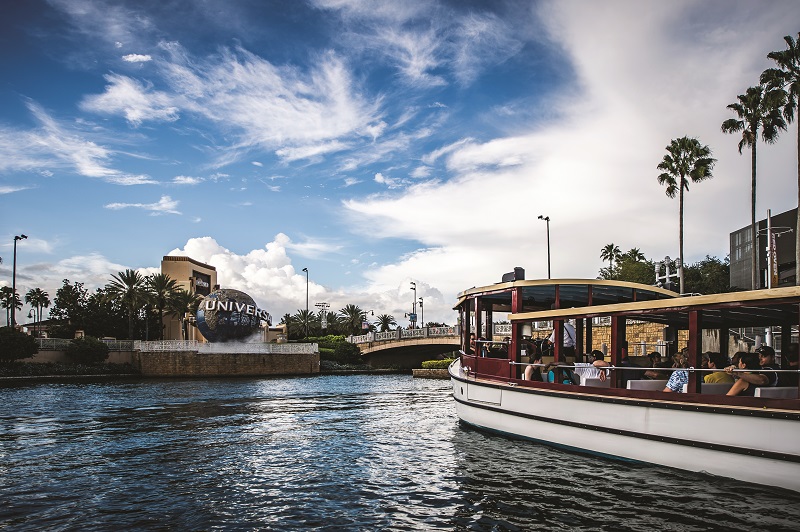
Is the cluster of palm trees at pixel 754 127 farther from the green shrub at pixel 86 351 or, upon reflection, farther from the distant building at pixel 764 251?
the green shrub at pixel 86 351

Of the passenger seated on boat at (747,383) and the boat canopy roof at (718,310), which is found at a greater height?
the boat canopy roof at (718,310)

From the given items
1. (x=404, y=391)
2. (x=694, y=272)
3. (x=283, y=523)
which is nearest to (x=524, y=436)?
(x=283, y=523)

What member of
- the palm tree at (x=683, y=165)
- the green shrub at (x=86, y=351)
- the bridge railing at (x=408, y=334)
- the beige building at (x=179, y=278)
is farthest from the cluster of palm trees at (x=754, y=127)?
the beige building at (x=179, y=278)

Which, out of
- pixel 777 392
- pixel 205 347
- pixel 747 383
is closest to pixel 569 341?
pixel 747 383

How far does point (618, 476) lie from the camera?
11.1 m

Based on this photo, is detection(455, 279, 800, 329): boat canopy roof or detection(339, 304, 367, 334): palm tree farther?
detection(339, 304, 367, 334): palm tree

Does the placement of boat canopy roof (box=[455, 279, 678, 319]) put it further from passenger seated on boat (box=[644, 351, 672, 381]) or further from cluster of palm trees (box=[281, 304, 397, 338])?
cluster of palm trees (box=[281, 304, 397, 338])

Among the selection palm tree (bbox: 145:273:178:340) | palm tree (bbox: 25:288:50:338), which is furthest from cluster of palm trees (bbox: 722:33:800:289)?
palm tree (bbox: 25:288:50:338)

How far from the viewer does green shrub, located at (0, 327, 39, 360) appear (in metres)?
41.6

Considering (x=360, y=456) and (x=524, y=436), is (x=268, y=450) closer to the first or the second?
(x=360, y=456)

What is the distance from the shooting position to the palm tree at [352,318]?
10801 cm

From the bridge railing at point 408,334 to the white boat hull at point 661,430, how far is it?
40.7 metres

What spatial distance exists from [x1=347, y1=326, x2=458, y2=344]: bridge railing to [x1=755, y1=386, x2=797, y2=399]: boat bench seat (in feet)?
146

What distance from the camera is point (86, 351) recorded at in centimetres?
4753
